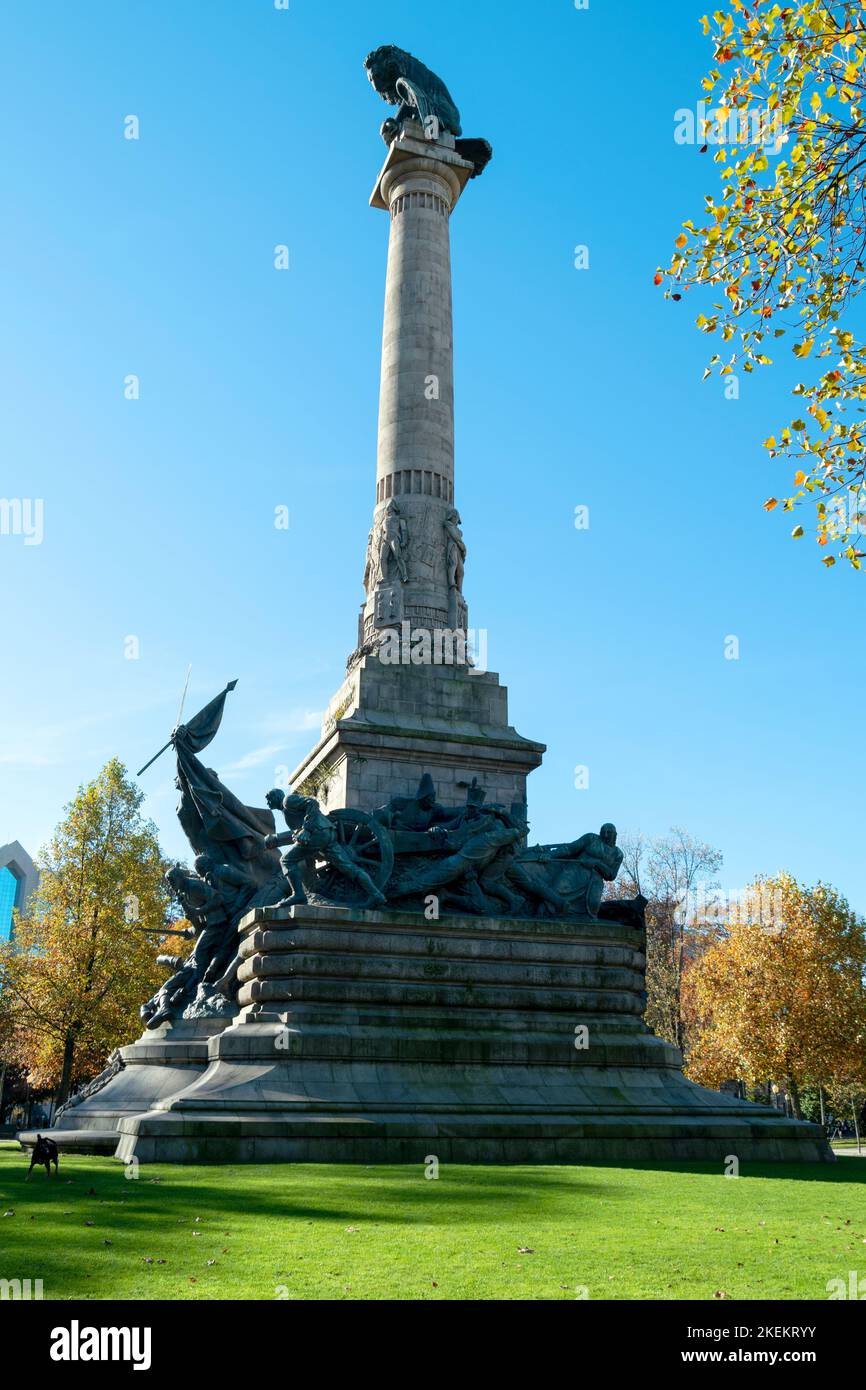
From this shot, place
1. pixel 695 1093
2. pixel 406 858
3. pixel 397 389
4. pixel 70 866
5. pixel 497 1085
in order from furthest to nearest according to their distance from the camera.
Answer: pixel 70 866 → pixel 397 389 → pixel 406 858 → pixel 695 1093 → pixel 497 1085

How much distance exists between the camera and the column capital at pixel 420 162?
97.1 ft

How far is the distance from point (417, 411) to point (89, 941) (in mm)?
22610

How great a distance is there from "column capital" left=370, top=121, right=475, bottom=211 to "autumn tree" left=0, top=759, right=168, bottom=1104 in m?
24.1

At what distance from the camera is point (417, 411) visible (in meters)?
28.1

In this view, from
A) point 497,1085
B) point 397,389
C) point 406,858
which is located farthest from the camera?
point 397,389

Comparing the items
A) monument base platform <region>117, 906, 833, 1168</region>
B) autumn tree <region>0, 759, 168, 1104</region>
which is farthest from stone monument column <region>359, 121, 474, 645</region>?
autumn tree <region>0, 759, 168, 1104</region>

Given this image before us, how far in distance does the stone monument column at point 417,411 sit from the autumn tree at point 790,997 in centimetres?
2369

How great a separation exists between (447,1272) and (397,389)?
75.6ft

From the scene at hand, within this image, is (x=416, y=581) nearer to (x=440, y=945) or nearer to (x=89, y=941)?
(x=440, y=945)

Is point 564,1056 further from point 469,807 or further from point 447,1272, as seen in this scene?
point 447,1272

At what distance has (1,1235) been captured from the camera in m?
A: 9.42

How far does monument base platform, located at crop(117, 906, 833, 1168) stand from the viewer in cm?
1639
